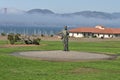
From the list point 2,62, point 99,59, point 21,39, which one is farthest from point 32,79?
point 21,39

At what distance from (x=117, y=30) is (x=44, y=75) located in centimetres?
11052

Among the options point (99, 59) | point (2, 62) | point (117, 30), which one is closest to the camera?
point (2, 62)

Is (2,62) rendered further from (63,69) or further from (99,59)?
(99,59)

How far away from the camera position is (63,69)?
29.3 metres

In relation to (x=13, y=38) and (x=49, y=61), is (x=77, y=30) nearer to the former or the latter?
(x=13, y=38)

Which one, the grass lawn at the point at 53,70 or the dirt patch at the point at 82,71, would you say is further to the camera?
the dirt patch at the point at 82,71

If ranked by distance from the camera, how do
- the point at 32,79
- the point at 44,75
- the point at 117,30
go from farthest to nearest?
the point at 117,30
the point at 44,75
the point at 32,79

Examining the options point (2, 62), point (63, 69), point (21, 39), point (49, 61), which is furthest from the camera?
point (21, 39)

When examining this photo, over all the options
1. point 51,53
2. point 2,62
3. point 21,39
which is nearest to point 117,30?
point 21,39

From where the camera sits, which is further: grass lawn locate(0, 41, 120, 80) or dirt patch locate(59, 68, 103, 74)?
dirt patch locate(59, 68, 103, 74)

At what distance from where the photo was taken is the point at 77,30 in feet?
443

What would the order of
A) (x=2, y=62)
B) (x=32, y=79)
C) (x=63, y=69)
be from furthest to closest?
(x=2, y=62)
(x=63, y=69)
(x=32, y=79)

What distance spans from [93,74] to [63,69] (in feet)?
10.2

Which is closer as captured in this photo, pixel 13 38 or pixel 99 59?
pixel 99 59
